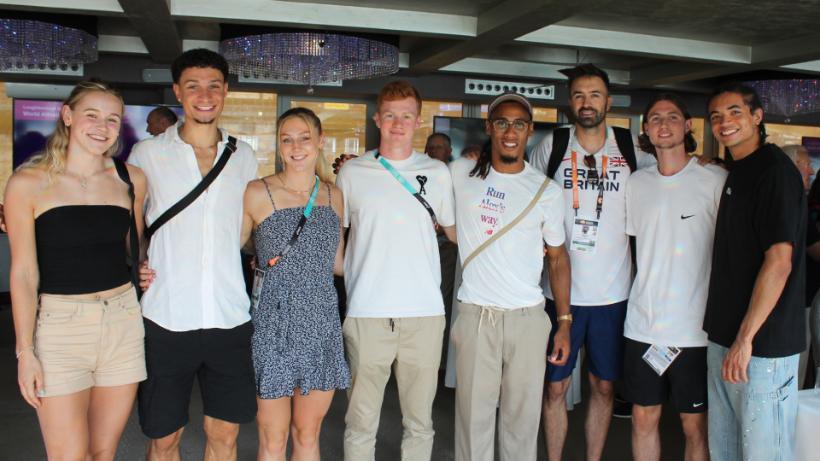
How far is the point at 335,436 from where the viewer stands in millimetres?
4039

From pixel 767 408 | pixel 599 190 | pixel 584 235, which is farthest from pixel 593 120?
pixel 767 408

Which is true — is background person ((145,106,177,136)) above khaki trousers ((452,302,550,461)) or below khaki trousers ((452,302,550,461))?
above

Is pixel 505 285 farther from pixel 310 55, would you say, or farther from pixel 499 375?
pixel 310 55

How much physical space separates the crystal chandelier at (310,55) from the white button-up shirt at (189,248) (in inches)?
149

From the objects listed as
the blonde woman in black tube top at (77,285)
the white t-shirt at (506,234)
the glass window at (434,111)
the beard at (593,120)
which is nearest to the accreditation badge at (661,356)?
the white t-shirt at (506,234)

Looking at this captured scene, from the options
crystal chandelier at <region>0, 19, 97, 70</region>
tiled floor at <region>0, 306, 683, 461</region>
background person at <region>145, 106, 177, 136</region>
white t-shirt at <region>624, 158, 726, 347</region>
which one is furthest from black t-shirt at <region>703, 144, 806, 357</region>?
crystal chandelier at <region>0, 19, 97, 70</region>

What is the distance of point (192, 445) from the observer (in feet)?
12.7

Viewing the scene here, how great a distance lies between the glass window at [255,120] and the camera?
9.12 metres

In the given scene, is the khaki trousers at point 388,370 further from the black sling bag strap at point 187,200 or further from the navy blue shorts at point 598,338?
the black sling bag strap at point 187,200

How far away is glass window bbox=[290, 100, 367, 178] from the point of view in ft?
31.1

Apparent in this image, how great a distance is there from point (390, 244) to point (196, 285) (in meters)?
0.76

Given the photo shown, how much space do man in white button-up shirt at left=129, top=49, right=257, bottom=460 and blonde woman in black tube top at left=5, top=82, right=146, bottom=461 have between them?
10cm

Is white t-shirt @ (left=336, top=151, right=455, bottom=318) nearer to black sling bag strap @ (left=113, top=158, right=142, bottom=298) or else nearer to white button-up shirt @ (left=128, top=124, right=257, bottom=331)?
white button-up shirt @ (left=128, top=124, right=257, bottom=331)

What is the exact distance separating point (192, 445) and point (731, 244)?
9.70ft
